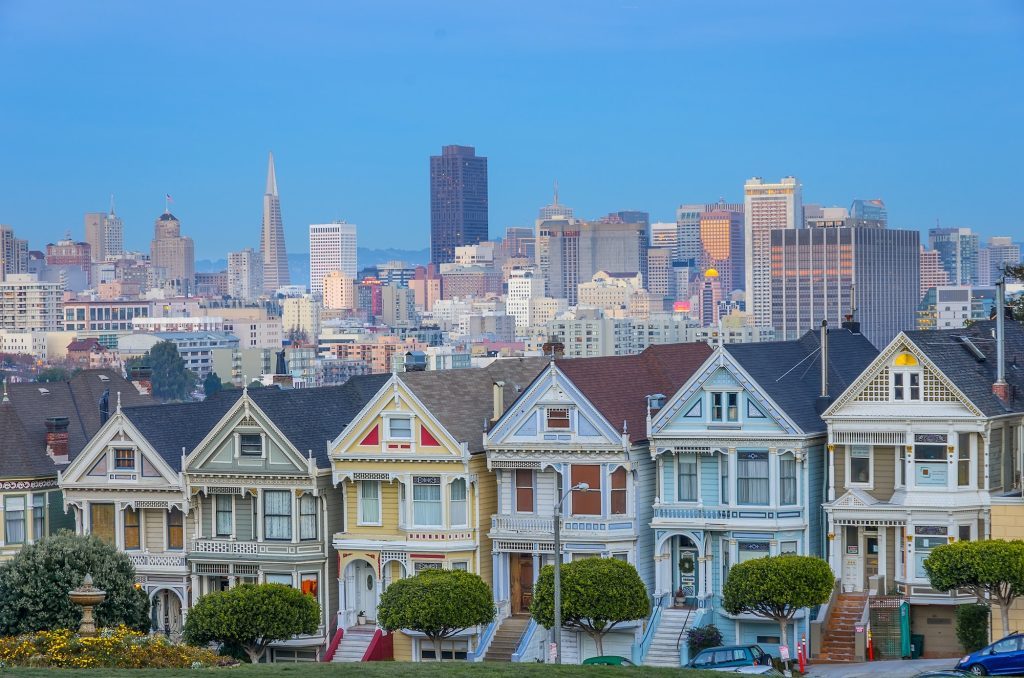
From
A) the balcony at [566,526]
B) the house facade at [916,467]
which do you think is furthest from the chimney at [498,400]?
the house facade at [916,467]

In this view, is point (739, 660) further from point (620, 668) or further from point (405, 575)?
point (405, 575)

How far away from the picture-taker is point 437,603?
55.9 m

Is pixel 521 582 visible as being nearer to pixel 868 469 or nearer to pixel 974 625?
pixel 868 469

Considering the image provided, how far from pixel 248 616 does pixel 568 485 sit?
28.4 feet

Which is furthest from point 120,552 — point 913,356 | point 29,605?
point 913,356

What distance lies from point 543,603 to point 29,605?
1354 cm

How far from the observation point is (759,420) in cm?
5541

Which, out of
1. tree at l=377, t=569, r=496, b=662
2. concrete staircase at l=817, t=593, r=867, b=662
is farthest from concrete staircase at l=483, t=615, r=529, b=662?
concrete staircase at l=817, t=593, r=867, b=662

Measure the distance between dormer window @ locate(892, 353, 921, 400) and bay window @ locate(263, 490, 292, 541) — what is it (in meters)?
16.7

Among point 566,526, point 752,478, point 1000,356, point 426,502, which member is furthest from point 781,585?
point 426,502

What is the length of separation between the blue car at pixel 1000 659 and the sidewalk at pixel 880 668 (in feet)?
10.6

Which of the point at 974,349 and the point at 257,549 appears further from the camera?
the point at 257,549

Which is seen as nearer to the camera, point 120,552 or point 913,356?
point 913,356

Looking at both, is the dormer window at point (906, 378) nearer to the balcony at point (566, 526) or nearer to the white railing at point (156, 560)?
the balcony at point (566, 526)
